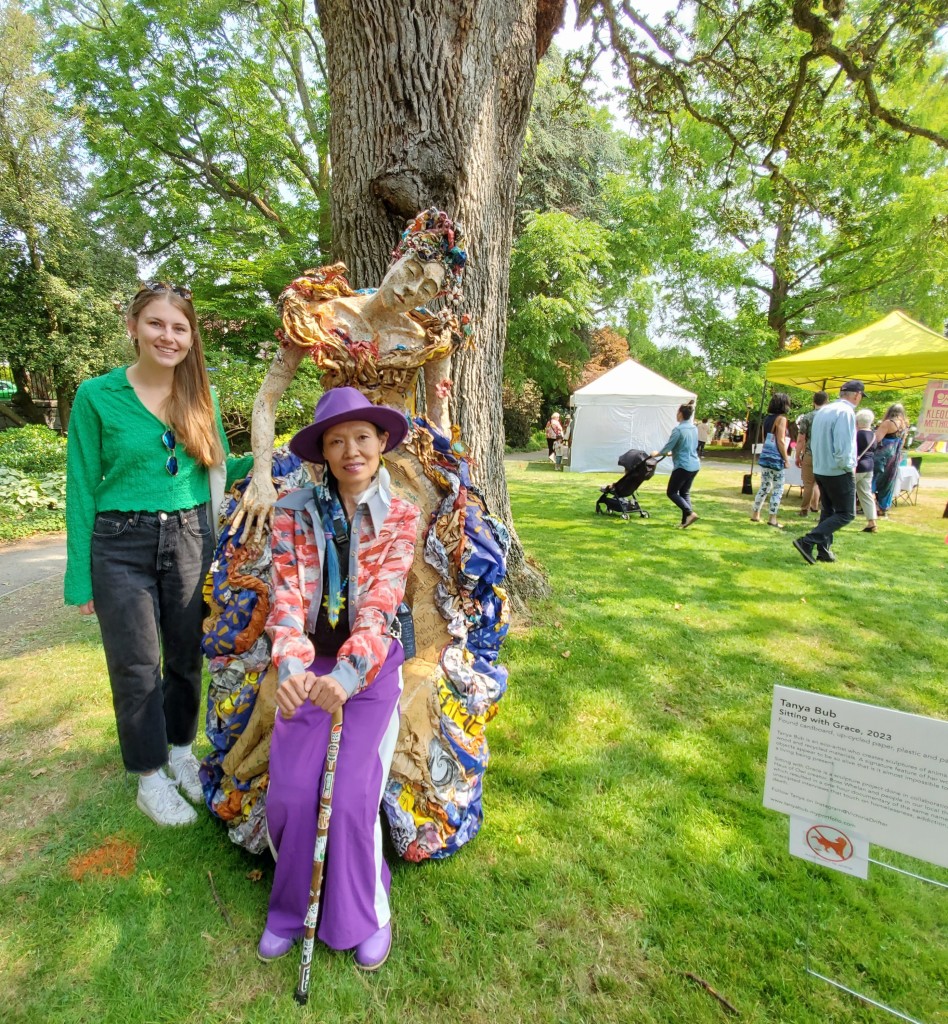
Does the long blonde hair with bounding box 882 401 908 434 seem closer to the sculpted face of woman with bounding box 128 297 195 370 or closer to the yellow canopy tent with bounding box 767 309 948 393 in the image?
the yellow canopy tent with bounding box 767 309 948 393

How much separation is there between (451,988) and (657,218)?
2081 centimetres

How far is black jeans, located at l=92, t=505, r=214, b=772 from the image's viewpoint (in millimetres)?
2178

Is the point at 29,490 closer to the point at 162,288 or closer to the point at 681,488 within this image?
the point at 162,288

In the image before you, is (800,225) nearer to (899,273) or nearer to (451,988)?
(899,273)

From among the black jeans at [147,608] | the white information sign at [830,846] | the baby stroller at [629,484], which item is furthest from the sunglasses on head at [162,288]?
the baby stroller at [629,484]

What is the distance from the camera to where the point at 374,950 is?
1.78 metres

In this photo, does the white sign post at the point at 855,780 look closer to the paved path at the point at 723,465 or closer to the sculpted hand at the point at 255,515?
the sculpted hand at the point at 255,515

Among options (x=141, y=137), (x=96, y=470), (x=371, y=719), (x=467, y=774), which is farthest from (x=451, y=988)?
(x=141, y=137)

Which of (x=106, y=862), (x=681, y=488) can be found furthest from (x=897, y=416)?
(x=106, y=862)

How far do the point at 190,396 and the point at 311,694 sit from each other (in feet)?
4.45

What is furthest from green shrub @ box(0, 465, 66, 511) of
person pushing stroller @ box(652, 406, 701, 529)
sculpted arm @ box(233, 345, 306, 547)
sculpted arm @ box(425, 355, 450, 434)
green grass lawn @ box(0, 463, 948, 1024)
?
person pushing stroller @ box(652, 406, 701, 529)

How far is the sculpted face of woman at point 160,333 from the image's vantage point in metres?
2.11

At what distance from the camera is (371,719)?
190 cm

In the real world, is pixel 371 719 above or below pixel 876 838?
above
